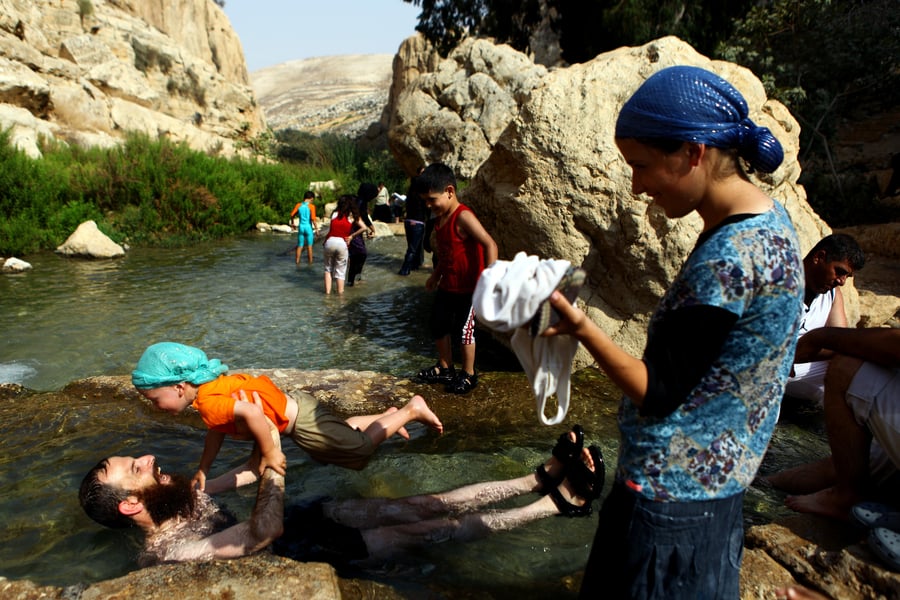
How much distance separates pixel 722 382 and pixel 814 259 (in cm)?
338

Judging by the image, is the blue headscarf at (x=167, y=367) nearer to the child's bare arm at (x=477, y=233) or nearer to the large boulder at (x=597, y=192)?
the child's bare arm at (x=477, y=233)

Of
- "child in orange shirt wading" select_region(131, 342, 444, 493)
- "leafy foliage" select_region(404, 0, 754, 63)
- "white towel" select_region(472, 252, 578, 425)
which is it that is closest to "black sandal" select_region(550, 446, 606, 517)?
"child in orange shirt wading" select_region(131, 342, 444, 493)

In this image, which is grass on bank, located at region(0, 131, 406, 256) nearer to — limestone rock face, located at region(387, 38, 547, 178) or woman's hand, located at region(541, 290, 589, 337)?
limestone rock face, located at region(387, 38, 547, 178)

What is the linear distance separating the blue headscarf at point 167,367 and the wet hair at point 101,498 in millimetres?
466

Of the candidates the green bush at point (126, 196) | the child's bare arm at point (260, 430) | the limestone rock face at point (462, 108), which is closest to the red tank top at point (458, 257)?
the child's bare arm at point (260, 430)

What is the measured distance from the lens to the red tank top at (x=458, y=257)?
4.61 meters

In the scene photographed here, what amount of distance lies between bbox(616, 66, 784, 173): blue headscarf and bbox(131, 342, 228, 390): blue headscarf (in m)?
2.29

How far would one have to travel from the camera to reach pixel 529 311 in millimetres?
1333

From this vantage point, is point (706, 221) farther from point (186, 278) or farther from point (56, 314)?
point (186, 278)

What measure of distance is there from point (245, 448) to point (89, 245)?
9.31 metres

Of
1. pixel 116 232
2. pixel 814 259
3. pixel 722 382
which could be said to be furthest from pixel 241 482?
pixel 116 232

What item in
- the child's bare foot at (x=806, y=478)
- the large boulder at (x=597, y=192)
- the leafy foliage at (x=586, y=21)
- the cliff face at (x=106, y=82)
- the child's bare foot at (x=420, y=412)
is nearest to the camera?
the child's bare foot at (x=806, y=478)

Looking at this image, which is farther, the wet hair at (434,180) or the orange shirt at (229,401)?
the wet hair at (434,180)

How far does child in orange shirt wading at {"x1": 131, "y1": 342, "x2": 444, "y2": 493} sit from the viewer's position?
9.21 feet
